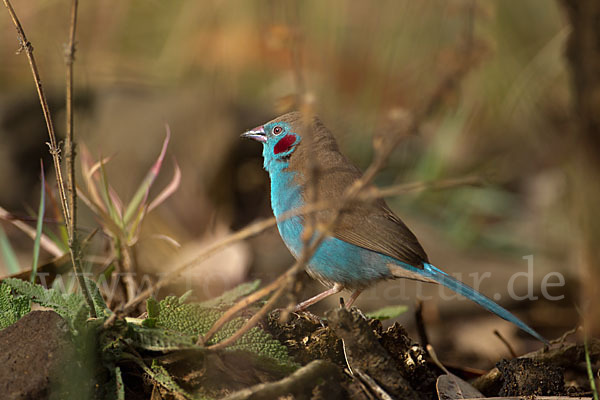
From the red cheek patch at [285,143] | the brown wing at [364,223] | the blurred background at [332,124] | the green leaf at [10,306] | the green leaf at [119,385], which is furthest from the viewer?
the blurred background at [332,124]

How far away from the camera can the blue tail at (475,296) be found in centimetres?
275

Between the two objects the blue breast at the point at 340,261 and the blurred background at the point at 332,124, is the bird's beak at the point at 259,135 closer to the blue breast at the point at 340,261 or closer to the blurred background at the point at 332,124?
the blue breast at the point at 340,261

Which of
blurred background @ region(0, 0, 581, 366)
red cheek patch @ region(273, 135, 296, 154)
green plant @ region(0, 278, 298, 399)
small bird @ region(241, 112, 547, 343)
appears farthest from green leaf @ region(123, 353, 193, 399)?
blurred background @ region(0, 0, 581, 366)

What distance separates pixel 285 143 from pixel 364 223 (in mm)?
592

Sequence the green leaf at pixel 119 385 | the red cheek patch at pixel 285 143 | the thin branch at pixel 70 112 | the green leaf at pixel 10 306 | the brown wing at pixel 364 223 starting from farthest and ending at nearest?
the red cheek patch at pixel 285 143 < the brown wing at pixel 364 223 < the green leaf at pixel 10 306 < the green leaf at pixel 119 385 < the thin branch at pixel 70 112

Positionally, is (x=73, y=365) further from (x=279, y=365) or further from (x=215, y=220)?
(x=215, y=220)

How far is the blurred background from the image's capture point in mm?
5164

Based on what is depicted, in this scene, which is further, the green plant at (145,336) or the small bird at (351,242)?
the small bird at (351,242)

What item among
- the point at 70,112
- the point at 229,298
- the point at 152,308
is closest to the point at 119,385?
the point at 152,308

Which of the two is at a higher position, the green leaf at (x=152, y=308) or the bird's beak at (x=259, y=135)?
the bird's beak at (x=259, y=135)

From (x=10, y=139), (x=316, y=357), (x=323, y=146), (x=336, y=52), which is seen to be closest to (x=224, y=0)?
(x=336, y=52)

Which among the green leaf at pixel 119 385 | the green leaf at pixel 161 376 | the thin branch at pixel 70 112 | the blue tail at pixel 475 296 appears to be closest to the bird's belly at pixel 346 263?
the blue tail at pixel 475 296

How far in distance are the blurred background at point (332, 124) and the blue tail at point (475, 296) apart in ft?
4.21

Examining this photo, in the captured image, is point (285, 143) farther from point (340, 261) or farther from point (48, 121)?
point (48, 121)
